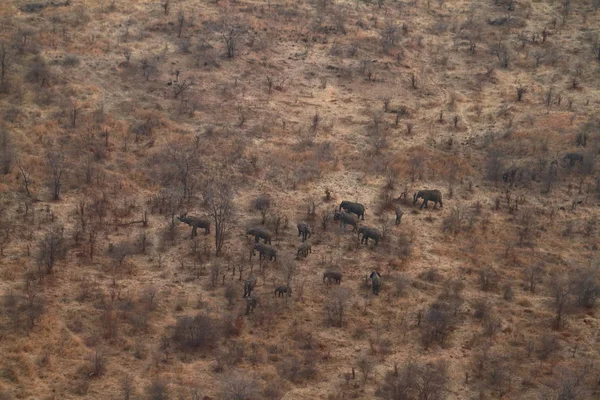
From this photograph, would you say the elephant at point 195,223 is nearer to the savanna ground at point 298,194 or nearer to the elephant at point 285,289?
the savanna ground at point 298,194

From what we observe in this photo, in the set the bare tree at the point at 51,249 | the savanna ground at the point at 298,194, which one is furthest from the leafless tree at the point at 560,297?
the bare tree at the point at 51,249

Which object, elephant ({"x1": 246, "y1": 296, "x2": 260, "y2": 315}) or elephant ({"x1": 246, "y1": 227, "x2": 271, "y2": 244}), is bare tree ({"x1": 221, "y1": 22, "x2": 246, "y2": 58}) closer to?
elephant ({"x1": 246, "y1": 227, "x2": 271, "y2": 244})

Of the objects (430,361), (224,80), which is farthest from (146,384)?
(224,80)

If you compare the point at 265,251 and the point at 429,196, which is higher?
the point at 429,196

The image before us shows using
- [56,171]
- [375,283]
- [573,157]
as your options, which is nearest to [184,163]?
[56,171]

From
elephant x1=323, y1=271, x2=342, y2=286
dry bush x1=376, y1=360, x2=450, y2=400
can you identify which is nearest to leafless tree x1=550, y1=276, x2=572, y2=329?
dry bush x1=376, y1=360, x2=450, y2=400

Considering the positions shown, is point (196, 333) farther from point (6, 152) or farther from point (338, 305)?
point (6, 152)
